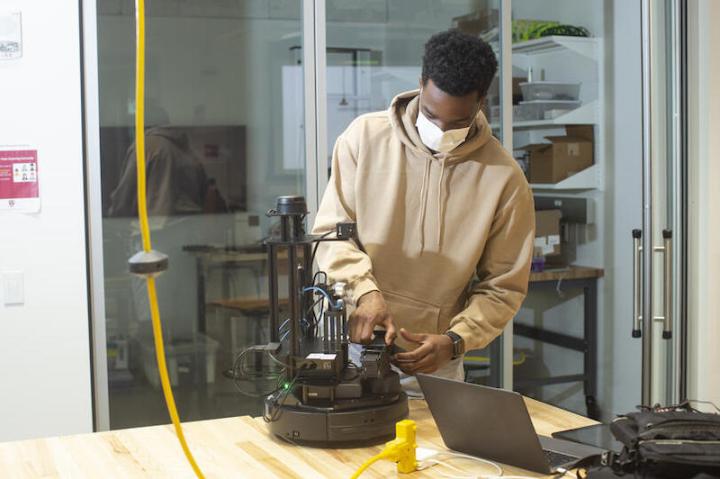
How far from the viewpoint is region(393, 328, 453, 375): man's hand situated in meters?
1.95

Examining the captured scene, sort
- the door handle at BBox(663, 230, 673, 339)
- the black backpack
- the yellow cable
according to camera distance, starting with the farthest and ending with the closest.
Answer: the door handle at BBox(663, 230, 673, 339), the yellow cable, the black backpack

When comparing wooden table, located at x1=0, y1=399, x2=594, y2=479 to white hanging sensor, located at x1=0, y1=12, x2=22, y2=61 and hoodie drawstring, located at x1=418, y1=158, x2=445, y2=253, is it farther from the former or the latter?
white hanging sensor, located at x1=0, y1=12, x2=22, y2=61

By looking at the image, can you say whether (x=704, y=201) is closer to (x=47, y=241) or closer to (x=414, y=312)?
(x=414, y=312)

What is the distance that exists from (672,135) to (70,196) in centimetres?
251

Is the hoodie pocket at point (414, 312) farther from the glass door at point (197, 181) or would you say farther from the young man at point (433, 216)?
the glass door at point (197, 181)

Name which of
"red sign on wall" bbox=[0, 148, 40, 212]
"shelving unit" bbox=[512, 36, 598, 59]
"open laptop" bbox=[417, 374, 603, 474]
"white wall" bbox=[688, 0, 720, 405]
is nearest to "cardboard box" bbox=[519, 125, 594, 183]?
"shelving unit" bbox=[512, 36, 598, 59]

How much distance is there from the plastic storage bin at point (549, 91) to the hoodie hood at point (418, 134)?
165 centimetres

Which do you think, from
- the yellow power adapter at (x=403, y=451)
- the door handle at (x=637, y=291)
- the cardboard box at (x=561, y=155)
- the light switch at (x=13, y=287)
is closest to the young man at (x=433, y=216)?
the yellow power adapter at (x=403, y=451)

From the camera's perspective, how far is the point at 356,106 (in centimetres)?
341

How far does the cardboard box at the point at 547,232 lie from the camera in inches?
156

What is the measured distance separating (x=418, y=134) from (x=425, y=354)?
1.94 ft

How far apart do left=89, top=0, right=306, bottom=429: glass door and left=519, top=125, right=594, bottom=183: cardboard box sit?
1.19 metres

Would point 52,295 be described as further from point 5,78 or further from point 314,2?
point 314,2

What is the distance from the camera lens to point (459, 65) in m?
2.03
